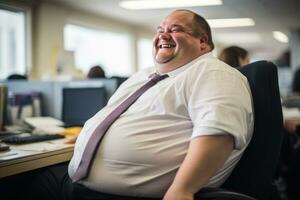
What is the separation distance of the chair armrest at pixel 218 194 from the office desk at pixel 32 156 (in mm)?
669

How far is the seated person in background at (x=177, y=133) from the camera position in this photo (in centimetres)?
104

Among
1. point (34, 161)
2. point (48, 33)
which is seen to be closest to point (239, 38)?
point (48, 33)

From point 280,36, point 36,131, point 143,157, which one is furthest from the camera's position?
point 280,36

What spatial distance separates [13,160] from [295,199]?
7.01 feet

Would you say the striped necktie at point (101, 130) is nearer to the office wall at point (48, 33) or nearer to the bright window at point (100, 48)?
the office wall at point (48, 33)

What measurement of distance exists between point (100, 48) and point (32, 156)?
6054 mm

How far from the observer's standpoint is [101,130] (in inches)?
50.5

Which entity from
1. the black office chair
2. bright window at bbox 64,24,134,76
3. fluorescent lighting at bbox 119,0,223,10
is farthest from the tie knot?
bright window at bbox 64,24,134,76

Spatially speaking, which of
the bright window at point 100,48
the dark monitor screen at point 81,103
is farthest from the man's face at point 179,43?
the bright window at point 100,48

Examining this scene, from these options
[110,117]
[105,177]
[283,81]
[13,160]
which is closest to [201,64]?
[110,117]

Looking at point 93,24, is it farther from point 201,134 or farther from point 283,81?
point 201,134

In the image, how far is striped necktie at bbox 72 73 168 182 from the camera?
4.08 feet

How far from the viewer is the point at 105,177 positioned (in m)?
1.21

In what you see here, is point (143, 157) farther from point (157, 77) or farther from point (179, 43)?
point (179, 43)
